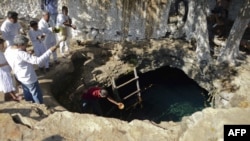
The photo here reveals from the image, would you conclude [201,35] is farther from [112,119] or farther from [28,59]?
[28,59]

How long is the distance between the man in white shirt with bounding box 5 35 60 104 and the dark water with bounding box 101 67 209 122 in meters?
4.37

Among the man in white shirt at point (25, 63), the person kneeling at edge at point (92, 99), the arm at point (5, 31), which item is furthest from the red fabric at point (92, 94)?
the arm at point (5, 31)

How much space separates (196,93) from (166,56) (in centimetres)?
187

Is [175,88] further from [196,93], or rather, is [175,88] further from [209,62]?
[209,62]

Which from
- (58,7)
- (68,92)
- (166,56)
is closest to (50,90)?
(68,92)

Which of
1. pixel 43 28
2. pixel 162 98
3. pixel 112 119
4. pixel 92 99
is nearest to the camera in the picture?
pixel 112 119

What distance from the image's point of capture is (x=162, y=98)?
13.4 meters

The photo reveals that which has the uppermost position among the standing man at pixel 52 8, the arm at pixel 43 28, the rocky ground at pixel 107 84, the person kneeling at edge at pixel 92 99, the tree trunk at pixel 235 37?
the standing man at pixel 52 8

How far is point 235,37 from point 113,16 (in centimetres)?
419

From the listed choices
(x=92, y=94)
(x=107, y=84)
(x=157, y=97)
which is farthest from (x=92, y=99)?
(x=157, y=97)

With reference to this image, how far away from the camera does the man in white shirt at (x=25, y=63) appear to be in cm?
744

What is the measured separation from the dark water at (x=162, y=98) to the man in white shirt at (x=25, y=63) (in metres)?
4.37

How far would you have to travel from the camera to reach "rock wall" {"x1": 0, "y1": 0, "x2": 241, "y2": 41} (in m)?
12.5

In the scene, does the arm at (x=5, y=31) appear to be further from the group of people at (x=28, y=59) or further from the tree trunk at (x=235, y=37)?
the tree trunk at (x=235, y=37)
